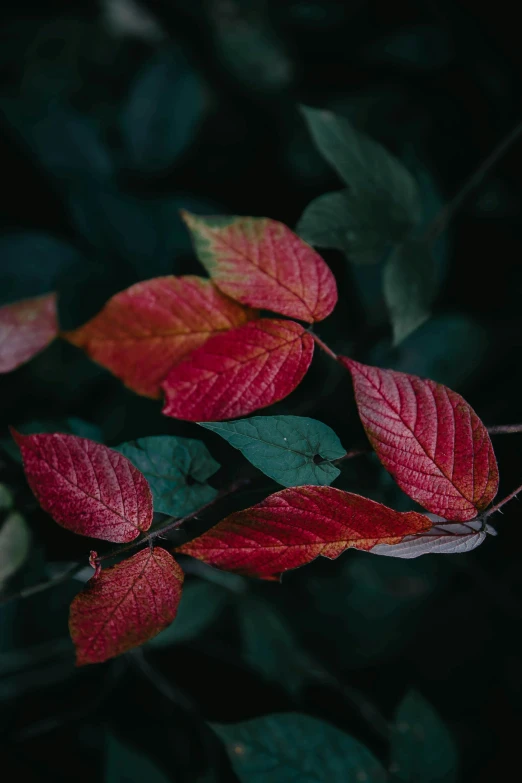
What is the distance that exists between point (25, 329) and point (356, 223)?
36 centimetres

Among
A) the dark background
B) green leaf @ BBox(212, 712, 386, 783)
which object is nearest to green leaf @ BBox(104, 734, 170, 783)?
the dark background

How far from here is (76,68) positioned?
46.5 inches

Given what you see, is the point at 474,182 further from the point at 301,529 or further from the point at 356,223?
the point at 301,529

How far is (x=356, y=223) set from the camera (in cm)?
60

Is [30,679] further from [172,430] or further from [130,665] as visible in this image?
[172,430]

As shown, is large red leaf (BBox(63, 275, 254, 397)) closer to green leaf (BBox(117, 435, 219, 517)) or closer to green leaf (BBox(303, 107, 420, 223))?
green leaf (BBox(117, 435, 219, 517))

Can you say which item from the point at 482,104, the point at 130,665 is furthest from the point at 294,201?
the point at 130,665

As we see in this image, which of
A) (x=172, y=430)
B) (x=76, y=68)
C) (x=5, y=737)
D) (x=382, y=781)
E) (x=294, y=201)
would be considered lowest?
(x=5, y=737)

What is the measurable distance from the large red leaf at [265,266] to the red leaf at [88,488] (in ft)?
0.56

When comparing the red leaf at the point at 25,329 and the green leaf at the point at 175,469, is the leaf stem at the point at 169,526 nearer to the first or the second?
the green leaf at the point at 175,469

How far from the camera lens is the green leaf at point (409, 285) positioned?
23.4 inches

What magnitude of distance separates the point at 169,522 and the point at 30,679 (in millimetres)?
565

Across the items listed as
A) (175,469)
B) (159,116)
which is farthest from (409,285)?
(159,116)

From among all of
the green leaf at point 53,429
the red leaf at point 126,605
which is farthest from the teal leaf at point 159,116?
the red leaf at point 126,605
